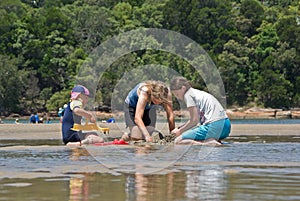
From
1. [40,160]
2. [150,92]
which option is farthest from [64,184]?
[150,92]

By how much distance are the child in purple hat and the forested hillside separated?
238ft

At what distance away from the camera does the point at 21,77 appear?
93.5m

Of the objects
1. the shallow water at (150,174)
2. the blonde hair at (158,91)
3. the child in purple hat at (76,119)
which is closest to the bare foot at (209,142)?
the shallow water at (150,174)

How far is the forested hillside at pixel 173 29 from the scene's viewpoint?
9269 cm

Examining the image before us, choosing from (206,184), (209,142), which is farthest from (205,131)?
(206,184)

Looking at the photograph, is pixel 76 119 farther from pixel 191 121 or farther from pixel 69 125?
pixel 191 121

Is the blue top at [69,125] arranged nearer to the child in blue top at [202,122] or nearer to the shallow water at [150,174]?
the shallow water at [150,174]

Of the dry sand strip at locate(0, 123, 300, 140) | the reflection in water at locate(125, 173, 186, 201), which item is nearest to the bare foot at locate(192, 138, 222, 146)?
the dry sand strip at locate(0, 123, 300, 140)

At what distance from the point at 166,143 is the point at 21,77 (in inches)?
3114

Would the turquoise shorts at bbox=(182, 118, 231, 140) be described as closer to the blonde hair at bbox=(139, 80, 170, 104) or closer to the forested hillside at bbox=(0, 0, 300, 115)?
the blonde hair at bbox=(139, 80, 170, 104)

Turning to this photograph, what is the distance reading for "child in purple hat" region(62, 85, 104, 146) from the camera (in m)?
16.1

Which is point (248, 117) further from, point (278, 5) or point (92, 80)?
point (278, 5)

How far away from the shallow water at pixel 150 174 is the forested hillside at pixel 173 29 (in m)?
75.6

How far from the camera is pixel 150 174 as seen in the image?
10117 mm
